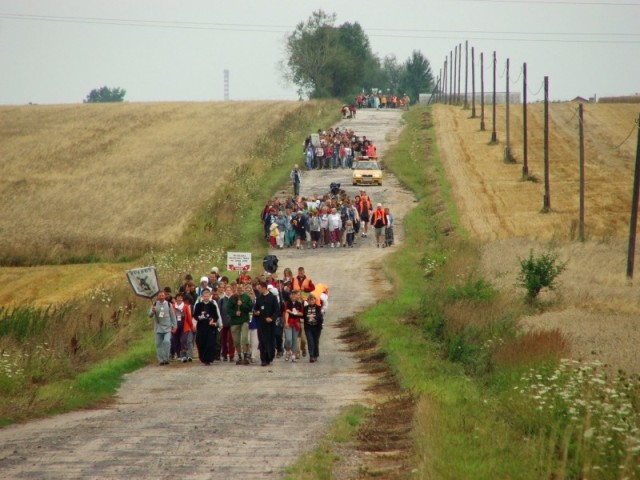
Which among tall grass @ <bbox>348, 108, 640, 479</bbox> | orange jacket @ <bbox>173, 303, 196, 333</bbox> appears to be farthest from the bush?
orange jacket @ <bbox>173, 303, 196, 333</bbox>

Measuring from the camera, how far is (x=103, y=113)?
9250 cm

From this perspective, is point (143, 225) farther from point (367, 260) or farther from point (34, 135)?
point (34, 135)

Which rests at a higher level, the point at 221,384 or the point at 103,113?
the point at 103,113

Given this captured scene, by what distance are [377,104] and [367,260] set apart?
6723 cm

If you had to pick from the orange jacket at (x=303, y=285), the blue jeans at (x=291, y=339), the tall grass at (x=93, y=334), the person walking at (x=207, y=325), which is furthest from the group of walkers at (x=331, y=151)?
the person walking at (x=207, y=325)

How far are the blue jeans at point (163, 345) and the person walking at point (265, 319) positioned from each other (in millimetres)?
1862

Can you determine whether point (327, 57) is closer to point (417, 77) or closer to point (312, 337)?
point (417, 77)

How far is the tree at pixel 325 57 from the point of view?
12962 centimetres

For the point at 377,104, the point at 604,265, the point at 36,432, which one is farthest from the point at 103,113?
the point at 36,432

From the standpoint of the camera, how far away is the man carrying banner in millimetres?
22844

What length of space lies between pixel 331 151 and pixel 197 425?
1916 inches

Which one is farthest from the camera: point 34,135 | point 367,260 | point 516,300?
point 34,135

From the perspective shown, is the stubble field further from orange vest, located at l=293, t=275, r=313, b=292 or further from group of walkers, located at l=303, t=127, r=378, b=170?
orange vest, located at l=293, t=275, r=313, b=292

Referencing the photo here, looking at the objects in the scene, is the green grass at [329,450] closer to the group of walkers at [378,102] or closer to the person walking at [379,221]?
the person walking at [379,221]
